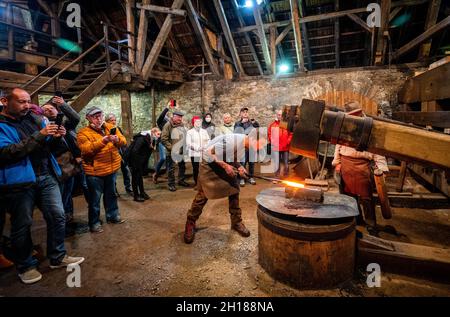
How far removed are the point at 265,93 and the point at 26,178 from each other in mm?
7448

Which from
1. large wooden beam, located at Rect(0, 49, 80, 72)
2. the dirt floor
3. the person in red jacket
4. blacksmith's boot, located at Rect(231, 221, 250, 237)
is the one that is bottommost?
the dirt floor

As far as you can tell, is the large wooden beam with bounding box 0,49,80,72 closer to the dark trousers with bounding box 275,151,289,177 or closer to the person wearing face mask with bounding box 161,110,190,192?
the person wearing face mask with bounding box 161,110,190,192

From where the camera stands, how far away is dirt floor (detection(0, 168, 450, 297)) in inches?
106

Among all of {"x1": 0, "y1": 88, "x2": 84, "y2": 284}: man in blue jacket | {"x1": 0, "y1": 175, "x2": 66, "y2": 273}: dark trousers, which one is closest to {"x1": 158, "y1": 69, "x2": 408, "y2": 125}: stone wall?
{"x1": 0, "y1": 88, "x2": 84, "y2": 284}: man in blue jacket

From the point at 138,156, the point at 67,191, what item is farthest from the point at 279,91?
the point at 67,191

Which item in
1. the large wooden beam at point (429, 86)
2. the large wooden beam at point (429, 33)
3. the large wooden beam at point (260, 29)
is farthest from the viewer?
the large wooden beam at point (260, 29)

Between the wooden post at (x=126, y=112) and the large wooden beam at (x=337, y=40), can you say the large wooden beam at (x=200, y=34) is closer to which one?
the wooden post at (x=126, y=112)

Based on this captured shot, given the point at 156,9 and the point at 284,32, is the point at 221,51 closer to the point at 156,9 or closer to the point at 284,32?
the point at 284,32

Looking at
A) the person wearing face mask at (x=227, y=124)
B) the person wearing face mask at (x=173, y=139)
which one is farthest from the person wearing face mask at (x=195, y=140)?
the person wearing face mask at (x=227, y=124)

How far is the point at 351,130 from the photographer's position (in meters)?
1.64

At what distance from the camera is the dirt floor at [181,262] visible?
2.70 m

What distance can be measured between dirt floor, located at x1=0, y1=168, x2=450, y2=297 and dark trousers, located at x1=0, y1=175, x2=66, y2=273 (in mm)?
245

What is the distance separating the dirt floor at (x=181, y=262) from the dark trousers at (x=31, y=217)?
25cm

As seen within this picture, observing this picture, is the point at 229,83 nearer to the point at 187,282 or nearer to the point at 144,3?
the point at 144,3
